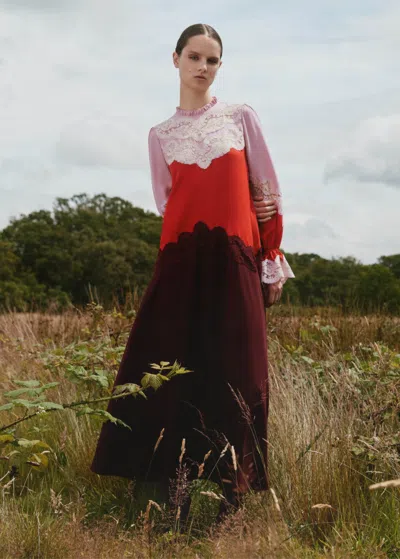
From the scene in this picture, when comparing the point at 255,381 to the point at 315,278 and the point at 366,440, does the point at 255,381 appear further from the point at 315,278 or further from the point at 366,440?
the point at 315,278

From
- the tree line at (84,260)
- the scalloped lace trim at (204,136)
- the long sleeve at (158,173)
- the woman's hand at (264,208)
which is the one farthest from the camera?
the tree line at (84,260)

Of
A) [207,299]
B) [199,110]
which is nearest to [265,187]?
[199,110]

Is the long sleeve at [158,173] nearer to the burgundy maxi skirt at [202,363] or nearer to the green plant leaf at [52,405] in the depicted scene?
the burgundy maxi skirt at [202,363]

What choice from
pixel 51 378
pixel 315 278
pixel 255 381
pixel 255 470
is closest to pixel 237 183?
pixel 255 381

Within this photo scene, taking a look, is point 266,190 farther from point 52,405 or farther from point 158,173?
→ point 52,405

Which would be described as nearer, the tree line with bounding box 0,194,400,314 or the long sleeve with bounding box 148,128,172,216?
the long sleeve with bounding box 148,128,172,216

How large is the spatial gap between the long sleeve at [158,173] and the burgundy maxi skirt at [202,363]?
355mm

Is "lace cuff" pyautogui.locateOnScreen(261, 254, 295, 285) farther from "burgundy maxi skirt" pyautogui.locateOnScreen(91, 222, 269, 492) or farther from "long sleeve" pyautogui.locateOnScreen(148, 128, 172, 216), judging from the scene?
"long sleeve" pyautogui.locateOnScreen(148, 128, 172, 216)

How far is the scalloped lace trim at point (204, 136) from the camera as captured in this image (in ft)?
11.2

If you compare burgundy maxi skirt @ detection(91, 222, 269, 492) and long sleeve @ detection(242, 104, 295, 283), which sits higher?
long sleeve @ detection(242, 104, 295, 283)


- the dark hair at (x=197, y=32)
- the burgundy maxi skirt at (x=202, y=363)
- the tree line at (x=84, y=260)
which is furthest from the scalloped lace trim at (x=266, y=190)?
the tree line at (x=84, y=260)

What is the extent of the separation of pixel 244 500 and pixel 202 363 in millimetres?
628

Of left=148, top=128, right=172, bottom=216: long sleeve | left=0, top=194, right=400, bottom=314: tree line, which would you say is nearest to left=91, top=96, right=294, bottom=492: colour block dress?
left=148, top=128, right=172, bottom=216: long sleeve

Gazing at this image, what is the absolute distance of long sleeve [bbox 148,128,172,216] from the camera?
3.64 m
